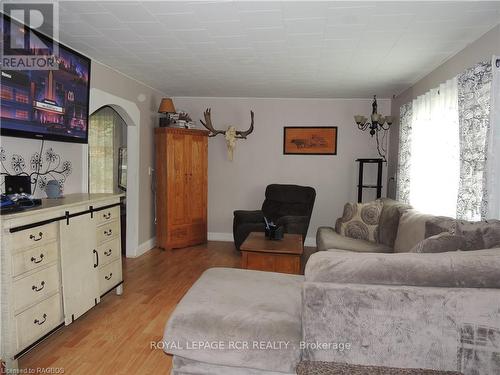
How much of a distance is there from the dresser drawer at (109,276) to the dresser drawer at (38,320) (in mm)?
543

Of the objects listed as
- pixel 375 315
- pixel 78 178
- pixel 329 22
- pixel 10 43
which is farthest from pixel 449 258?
pixel 78 178

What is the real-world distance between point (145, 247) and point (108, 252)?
187 cm

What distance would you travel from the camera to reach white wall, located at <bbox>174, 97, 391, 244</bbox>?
534cm

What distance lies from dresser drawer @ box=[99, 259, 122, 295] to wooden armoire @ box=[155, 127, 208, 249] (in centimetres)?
168

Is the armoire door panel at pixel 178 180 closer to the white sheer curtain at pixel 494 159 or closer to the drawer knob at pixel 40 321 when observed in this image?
the drawer knob at pixel 40 321

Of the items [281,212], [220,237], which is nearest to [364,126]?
[281,212]

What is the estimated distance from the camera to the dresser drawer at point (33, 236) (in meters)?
1.94

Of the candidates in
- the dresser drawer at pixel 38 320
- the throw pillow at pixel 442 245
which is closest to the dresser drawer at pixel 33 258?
the dresser drawer at pixel 38 320

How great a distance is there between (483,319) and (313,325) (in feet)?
2.12

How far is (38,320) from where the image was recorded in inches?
83.7

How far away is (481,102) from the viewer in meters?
2.41

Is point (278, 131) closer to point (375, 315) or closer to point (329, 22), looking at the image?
point (329, 22)

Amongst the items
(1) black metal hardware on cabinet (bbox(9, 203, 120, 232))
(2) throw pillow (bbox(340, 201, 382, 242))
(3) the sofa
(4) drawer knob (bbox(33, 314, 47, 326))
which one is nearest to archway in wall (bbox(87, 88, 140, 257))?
(1) black metal hardware on cabinet (bbox(9, 203, 120, 232))

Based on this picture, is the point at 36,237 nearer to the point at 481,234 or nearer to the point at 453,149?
the point at 481,234
